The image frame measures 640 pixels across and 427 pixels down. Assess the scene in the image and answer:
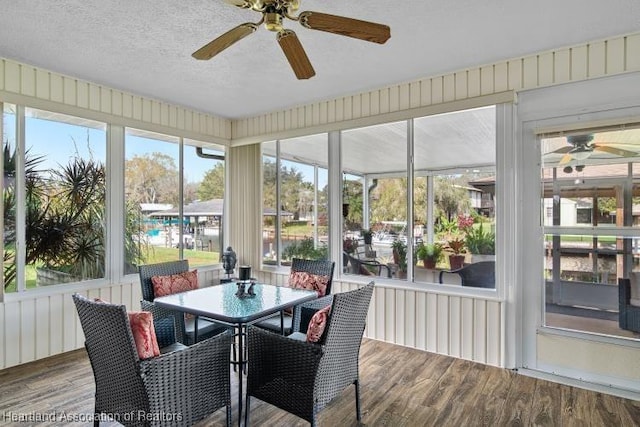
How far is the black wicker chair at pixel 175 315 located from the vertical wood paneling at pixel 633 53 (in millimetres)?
4035

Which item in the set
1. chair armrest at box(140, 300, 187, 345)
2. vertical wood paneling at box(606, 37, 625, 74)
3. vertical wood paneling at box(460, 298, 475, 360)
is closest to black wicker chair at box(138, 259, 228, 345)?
chair armrest at box(140, 300, 187, 345)

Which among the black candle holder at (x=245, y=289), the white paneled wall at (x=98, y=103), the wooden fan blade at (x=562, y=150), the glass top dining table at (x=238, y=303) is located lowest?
the glass top dining table at (x=238, y=303)

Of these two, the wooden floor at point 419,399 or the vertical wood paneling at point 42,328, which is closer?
the wooden floor at point 419,399

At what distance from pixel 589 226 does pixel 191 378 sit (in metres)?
3.31

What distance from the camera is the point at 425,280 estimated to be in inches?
154

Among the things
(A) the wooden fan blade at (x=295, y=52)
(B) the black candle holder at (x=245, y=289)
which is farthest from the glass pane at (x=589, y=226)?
(B) the black candle holder at (x=245, y=289)

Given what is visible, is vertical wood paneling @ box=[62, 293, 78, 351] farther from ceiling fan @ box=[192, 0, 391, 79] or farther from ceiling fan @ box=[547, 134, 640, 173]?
ceiling fan @ box=[547, 134, 640, 173]

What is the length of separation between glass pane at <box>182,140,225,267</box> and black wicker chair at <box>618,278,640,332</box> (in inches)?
182

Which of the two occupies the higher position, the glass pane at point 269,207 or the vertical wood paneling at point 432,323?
the glass pane at point 269,207

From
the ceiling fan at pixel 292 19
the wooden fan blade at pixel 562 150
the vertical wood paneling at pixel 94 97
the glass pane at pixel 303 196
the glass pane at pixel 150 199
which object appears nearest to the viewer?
the ceiling fan at pixel 292 19

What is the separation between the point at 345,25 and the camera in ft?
6.31

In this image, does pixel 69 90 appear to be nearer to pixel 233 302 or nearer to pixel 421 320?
pixel 233 302

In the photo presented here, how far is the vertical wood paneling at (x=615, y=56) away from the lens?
9.50 ft

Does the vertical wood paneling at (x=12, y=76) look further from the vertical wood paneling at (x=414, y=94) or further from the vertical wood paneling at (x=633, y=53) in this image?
the vertical wood paneling at (x=633, y=53)
